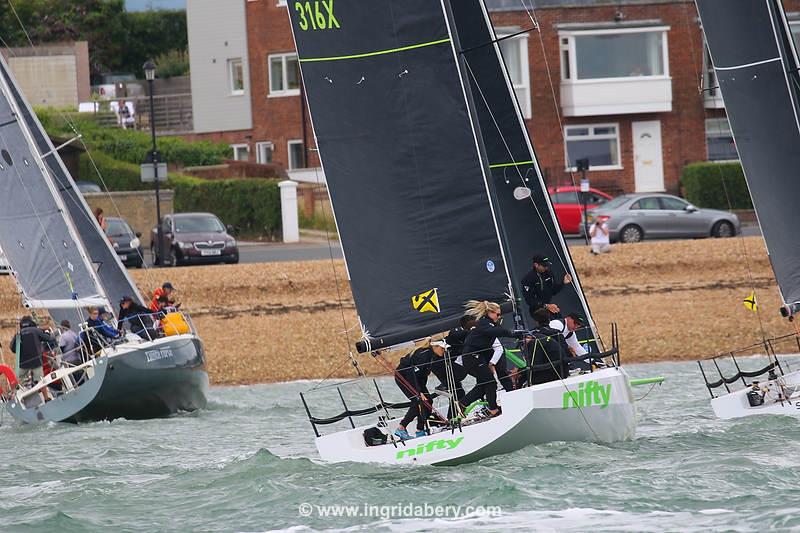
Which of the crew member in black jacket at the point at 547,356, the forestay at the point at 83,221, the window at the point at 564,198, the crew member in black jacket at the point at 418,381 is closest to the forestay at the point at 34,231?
the forestay at the point at 83,221

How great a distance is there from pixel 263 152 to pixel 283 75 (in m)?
3.17

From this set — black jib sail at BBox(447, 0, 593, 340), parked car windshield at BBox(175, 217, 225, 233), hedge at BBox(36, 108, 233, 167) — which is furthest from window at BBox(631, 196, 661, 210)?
black jib sail at BBox(447, 0, 593, 340)

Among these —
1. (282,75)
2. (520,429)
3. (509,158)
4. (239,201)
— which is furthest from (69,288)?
(282,75)

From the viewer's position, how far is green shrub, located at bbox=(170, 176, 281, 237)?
5050 cm

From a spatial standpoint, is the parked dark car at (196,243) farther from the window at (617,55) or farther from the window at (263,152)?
the window at (617,55)

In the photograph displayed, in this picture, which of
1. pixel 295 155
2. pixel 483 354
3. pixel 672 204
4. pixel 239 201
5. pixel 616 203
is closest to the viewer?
pixel 483 354

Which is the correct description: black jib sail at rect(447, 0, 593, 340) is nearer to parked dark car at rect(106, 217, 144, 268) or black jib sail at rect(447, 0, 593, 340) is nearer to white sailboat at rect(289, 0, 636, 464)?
white sailboat at rect(289, 0, 636, 464)

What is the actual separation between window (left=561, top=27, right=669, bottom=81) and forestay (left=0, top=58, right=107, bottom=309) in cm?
3096

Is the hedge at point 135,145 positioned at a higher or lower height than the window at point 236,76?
lower

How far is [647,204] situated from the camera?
1703 inches

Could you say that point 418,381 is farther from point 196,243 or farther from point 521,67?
point 521,67

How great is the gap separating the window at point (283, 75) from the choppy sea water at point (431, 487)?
1497 inches

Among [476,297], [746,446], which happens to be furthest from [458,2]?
[746,446]

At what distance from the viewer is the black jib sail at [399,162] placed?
1847 centimetres
